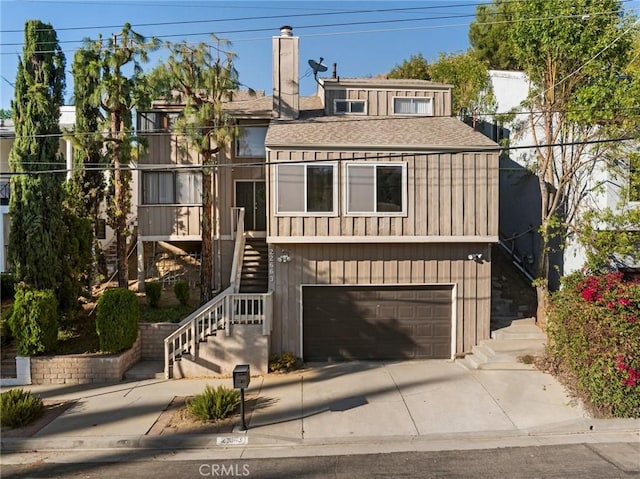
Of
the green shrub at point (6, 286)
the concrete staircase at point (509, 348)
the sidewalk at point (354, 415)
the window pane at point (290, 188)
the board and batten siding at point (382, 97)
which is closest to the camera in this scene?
the sidewalk at point (354, 415)

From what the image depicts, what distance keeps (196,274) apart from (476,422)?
10136mm

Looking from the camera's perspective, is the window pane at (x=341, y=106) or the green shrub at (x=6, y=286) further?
the window pane at (x=341, y=106)

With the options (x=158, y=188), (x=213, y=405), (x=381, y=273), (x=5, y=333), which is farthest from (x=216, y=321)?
(x=158, y=188)

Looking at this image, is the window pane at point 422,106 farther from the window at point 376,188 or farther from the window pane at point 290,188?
the window pane at point 290,188

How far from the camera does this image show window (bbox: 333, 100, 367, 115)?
13.5 m

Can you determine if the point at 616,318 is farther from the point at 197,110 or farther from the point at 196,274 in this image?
the point at 196,274

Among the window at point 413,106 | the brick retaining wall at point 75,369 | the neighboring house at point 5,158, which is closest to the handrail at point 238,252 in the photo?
the brick retaining wall at point 75,369

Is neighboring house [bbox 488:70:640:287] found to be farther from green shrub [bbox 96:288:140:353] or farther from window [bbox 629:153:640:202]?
green shrub [bbox 96:288:140:353]

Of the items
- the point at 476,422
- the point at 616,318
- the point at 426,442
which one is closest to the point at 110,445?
the point at 426,442

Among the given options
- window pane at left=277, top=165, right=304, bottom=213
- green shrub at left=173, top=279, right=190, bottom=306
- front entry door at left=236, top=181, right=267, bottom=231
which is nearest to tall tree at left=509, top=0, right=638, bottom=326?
window pane at left=277, top=165, right=304, bottom=213

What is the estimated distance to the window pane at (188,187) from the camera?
13406mm

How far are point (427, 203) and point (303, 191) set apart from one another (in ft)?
10.0

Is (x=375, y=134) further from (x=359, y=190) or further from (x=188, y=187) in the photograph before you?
(x=188, y=187)

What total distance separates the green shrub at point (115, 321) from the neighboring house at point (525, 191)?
35.3 ft
